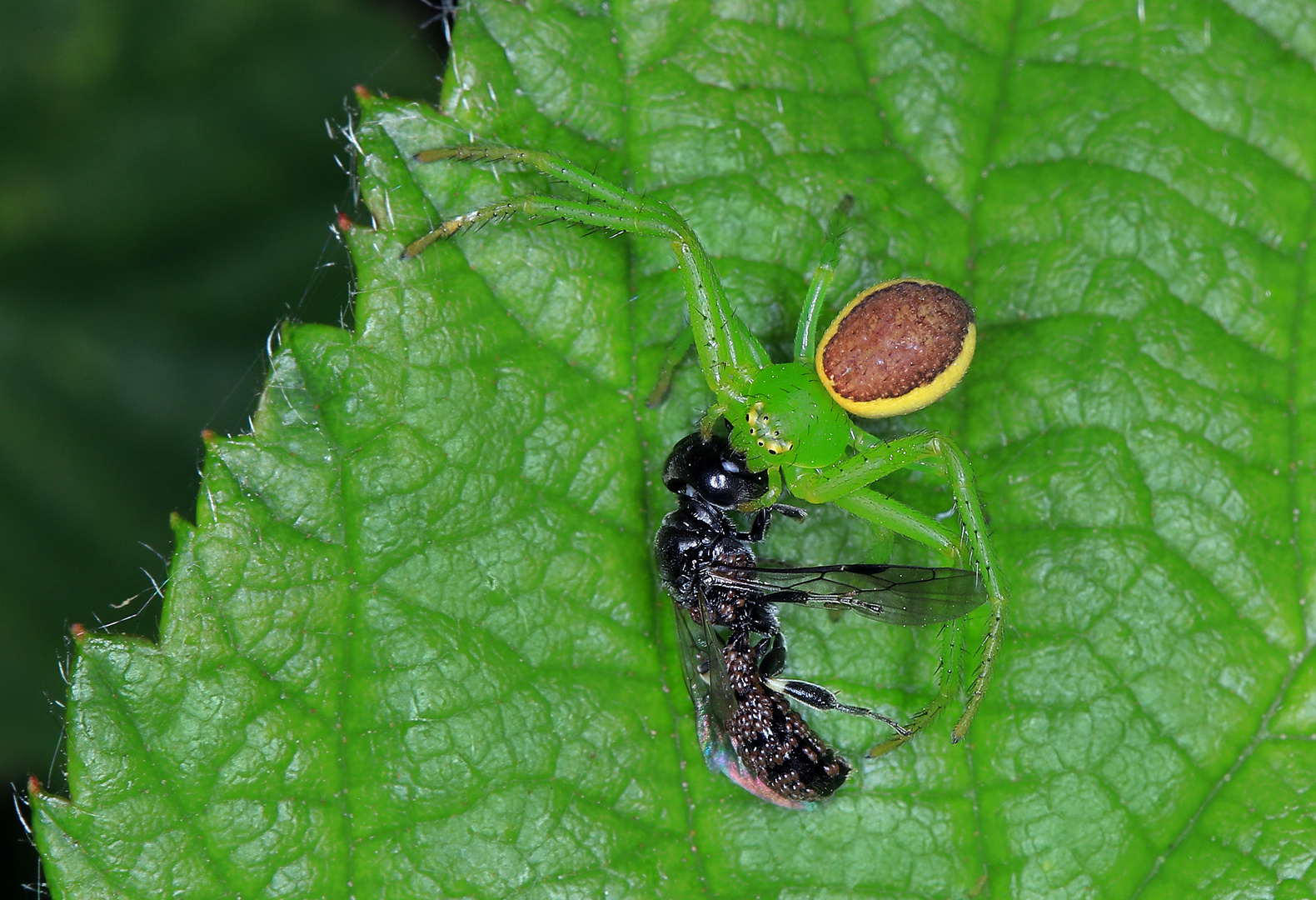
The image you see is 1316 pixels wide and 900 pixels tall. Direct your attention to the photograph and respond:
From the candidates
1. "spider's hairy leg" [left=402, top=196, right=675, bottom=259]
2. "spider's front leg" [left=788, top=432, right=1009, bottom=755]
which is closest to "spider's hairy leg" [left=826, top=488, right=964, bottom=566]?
"spider's front leg" [left=788, top=432, right=1009, bottom=755]

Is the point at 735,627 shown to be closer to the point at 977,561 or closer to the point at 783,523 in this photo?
the point at 783,523

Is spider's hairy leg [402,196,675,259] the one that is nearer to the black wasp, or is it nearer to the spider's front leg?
the black wasp

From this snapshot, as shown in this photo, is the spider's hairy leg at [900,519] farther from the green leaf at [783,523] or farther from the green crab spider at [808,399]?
the green leaf at [783,523]

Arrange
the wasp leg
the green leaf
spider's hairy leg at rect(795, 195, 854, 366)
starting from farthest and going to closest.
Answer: spider's hairy leg at rect(795, 195, 854, 366) → the wasp leg → the green leaf

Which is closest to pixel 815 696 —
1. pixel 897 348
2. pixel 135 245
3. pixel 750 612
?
pixel 750 612

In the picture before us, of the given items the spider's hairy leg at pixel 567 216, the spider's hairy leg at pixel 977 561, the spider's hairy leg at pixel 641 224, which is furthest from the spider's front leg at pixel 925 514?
the spider's hairy leg at pixel 567 216

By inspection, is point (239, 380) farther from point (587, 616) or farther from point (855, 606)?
point (855, 606)

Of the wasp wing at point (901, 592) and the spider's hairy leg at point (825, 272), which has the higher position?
the spider's hairy leg at point (825, 272)
